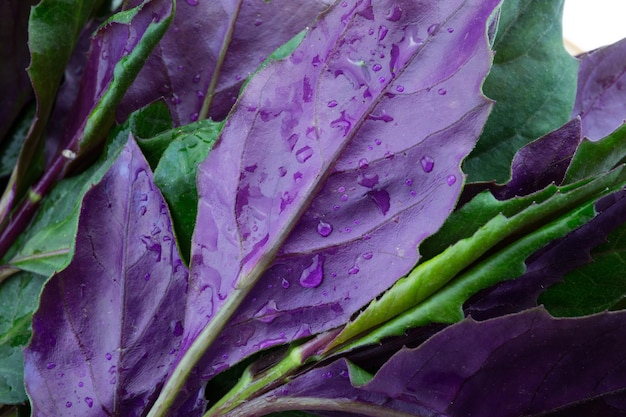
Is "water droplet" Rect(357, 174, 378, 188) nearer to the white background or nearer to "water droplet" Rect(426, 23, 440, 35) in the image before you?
"water droplet" Rect(426, 23, 440, 35)

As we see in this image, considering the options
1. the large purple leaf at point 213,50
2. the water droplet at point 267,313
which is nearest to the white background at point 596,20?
the large purple leaf at point 213,50

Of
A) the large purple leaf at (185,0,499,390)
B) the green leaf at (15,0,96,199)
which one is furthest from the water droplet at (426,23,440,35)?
the green leaf at (15,0,96,199)

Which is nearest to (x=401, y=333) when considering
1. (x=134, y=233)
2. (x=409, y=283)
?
(x=409, y=283)

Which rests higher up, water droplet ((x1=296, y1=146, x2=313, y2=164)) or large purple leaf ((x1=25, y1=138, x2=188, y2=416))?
water droplet ((x1=296, y1=146, x2=313, y2=164))

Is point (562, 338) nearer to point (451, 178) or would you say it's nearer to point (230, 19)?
point (451, 178)

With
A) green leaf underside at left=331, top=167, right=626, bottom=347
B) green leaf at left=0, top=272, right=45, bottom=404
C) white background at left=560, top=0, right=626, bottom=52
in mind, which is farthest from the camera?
white background at left=560, top=0, right=626, bottom=52

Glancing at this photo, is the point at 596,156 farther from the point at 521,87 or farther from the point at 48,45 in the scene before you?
the point at 48,45

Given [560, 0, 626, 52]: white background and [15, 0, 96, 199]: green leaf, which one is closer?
[15, 0, 96, 199]: green leaf
